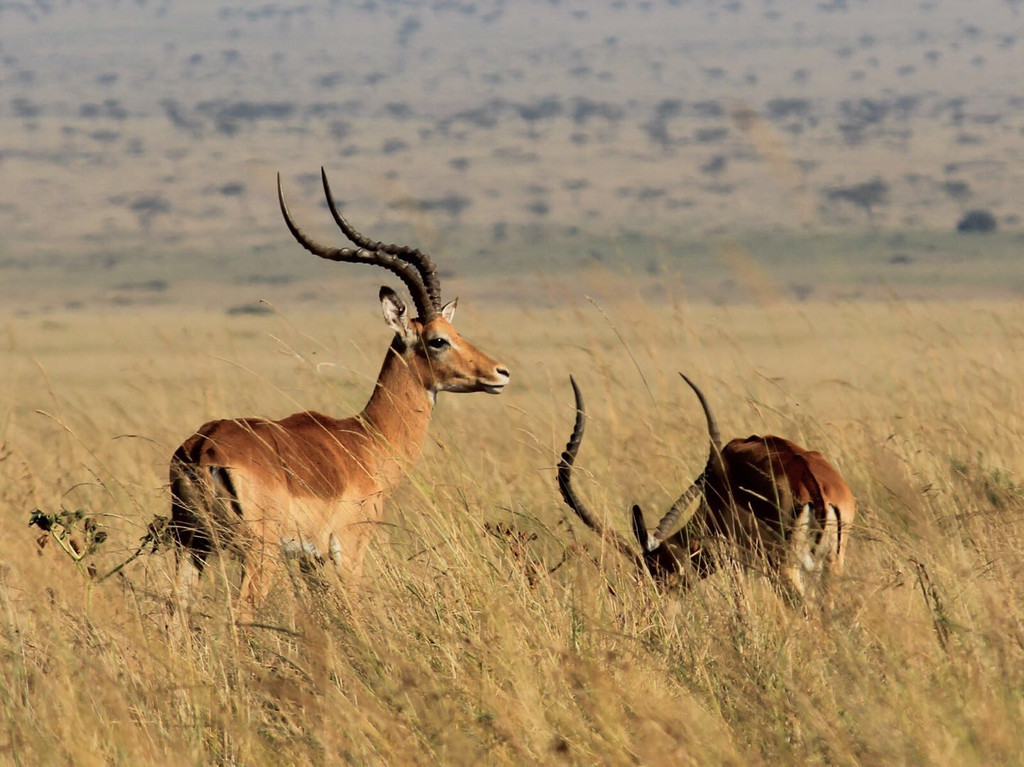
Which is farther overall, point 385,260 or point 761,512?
point 385,260

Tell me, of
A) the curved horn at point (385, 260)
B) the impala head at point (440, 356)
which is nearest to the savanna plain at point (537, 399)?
the curved horn at point (385, 260)

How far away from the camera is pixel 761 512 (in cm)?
552

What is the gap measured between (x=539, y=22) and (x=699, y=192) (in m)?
108

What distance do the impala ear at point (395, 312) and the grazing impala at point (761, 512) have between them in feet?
5.22

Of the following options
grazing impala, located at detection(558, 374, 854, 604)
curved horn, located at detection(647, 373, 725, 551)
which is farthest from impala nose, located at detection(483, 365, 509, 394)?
curved horn, located at detection(647, 373, 725, 551)

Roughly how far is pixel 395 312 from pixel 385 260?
1.46 ft

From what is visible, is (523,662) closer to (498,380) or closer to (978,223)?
(498,380)

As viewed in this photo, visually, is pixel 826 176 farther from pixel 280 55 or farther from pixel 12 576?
pixel 280 55

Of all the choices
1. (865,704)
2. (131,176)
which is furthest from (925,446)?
(131,176)

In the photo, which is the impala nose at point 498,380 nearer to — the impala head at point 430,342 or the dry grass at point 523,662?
the impala head at point 430,342

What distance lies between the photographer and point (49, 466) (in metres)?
7.77

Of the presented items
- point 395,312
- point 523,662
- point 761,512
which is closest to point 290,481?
point 395,312

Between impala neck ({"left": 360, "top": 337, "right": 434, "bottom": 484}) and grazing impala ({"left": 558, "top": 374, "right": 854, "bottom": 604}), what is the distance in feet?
4.42

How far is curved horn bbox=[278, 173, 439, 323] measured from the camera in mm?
6224
